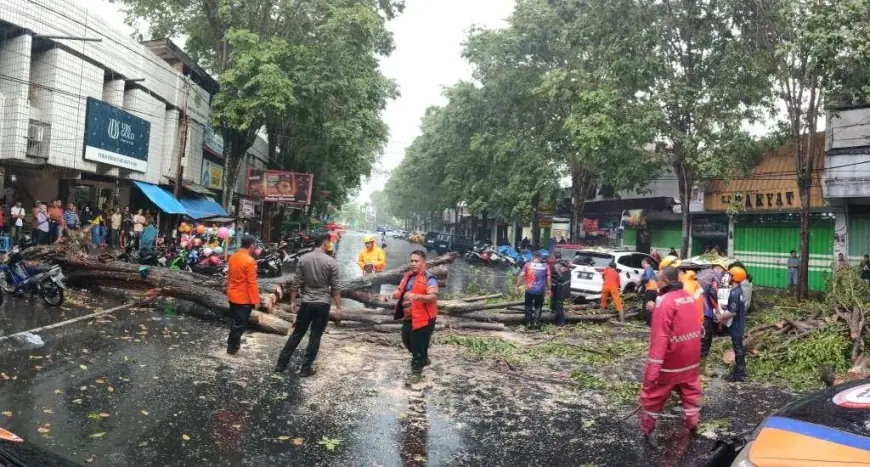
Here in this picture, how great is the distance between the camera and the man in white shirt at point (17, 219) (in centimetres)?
1531

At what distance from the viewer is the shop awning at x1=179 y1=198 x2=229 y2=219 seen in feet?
75.2

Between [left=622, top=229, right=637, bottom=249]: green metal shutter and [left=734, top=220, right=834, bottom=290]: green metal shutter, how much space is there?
23.9 feet

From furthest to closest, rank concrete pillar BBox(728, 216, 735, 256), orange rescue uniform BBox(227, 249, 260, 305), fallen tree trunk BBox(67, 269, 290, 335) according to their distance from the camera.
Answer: concrete pillar BBox(728, 216, 735, 256) → fallen tree trunk BBox(67, 269, 290, 335) → orange rescue uniform BBox(227, 249, 260, 305)

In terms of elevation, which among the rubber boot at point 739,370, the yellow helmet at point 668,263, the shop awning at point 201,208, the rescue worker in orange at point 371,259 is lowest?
the rubber boot at point 739,370

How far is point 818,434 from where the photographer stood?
274cm

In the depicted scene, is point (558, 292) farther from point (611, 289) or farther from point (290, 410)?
point (290, 410)

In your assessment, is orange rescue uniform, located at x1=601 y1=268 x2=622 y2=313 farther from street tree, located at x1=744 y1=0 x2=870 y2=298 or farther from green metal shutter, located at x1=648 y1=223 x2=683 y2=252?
green metal shutter, located at x1=648 y1=223 x2=683 y2=252

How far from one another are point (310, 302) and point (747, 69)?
15.3 metres

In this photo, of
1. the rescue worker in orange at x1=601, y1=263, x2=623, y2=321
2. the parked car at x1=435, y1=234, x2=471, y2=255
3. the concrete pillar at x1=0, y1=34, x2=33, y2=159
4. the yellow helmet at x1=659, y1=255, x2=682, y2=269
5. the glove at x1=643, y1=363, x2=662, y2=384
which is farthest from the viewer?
the parked car at x1=435, y1=234, x2=471, y2=255

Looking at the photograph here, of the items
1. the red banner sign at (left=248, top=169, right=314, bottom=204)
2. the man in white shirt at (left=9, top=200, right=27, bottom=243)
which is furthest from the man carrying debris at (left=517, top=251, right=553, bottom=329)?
the red banner sign at (left=248, top=169, right=314, bottom=204)

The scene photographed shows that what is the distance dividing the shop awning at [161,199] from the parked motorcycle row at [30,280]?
10762 mm

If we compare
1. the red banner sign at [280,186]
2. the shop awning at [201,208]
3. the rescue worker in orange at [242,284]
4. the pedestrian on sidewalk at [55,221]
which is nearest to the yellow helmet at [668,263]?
the rescue worker in orange at [242,284]

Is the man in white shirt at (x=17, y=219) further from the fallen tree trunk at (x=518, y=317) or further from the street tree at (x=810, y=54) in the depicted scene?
the street tree at (x=810, y=54)

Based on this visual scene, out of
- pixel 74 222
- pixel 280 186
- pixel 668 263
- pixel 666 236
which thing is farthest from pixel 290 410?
pixel 666 236
